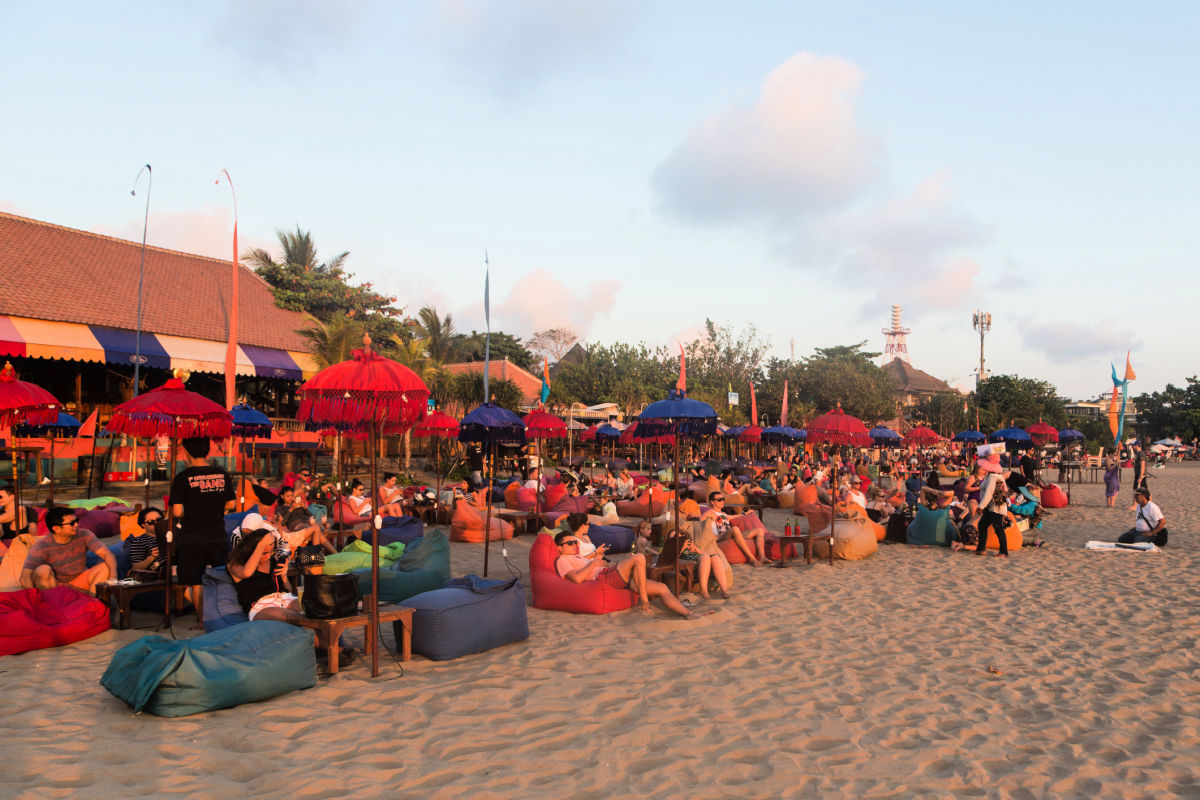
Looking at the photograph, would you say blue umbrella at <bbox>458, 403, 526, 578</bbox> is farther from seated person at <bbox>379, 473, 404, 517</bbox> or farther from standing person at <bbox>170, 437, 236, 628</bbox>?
standing person at <bbox>170, 437, 236, 628</bbox>

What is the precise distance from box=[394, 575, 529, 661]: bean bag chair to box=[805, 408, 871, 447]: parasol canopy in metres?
7.10

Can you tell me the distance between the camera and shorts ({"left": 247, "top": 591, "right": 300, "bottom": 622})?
512 centimetres

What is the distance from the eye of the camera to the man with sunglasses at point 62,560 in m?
5.77

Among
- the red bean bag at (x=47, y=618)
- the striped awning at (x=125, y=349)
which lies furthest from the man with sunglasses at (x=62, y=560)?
the striped awning at (x=125, y=349)

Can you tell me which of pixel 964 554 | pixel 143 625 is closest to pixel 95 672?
pixel 143 625

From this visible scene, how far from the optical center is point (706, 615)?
21.9 ft

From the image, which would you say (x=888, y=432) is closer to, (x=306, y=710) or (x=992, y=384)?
(x=306, y=710)

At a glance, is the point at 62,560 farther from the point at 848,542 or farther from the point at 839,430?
the point at 839,430

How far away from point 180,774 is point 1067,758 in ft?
14.7

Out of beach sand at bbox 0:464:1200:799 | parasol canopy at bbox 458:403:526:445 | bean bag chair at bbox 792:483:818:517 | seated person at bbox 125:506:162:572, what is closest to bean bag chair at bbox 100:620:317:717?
beach sand at bbox 0:464:1200:799

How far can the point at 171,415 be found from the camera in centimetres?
675

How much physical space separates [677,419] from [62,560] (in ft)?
18.8

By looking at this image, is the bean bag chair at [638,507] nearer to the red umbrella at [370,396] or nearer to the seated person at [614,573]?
the seated person at [614,573]

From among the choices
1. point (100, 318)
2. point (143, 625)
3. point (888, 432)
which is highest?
point (100, 318)
